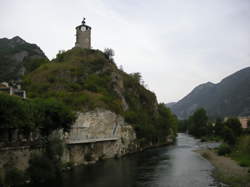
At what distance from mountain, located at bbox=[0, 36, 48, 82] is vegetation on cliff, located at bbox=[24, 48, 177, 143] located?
11.8 meters

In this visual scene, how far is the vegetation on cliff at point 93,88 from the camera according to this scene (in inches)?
2331

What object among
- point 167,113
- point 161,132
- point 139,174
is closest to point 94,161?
point 139,174

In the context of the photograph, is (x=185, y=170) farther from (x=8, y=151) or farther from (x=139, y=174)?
(x=8, y=151)

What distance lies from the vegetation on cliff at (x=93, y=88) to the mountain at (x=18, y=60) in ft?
→ 38.8

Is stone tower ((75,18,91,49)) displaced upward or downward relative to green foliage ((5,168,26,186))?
upward

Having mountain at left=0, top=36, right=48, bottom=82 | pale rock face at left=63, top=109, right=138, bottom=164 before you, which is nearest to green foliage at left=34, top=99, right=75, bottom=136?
pale rock face at left=63, top=109, right=138, bottom=164

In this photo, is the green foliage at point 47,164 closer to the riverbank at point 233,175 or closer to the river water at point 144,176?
the river water at point 144,176

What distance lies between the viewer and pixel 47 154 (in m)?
35.1

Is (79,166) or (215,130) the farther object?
(215,130)

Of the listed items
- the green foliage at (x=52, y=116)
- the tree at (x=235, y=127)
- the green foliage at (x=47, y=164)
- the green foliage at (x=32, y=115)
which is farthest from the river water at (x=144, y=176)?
the tree at (x=235, y=127)

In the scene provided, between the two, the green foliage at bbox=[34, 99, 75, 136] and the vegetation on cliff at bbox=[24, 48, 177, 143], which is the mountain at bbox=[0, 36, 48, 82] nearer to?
the vegetation on cliff at bbox=[24, 48, 177, 143]

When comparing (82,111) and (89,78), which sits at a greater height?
(89,78)

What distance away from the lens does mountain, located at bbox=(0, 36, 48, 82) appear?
91.1 metres

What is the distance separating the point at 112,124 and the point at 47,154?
24515 millimetres
